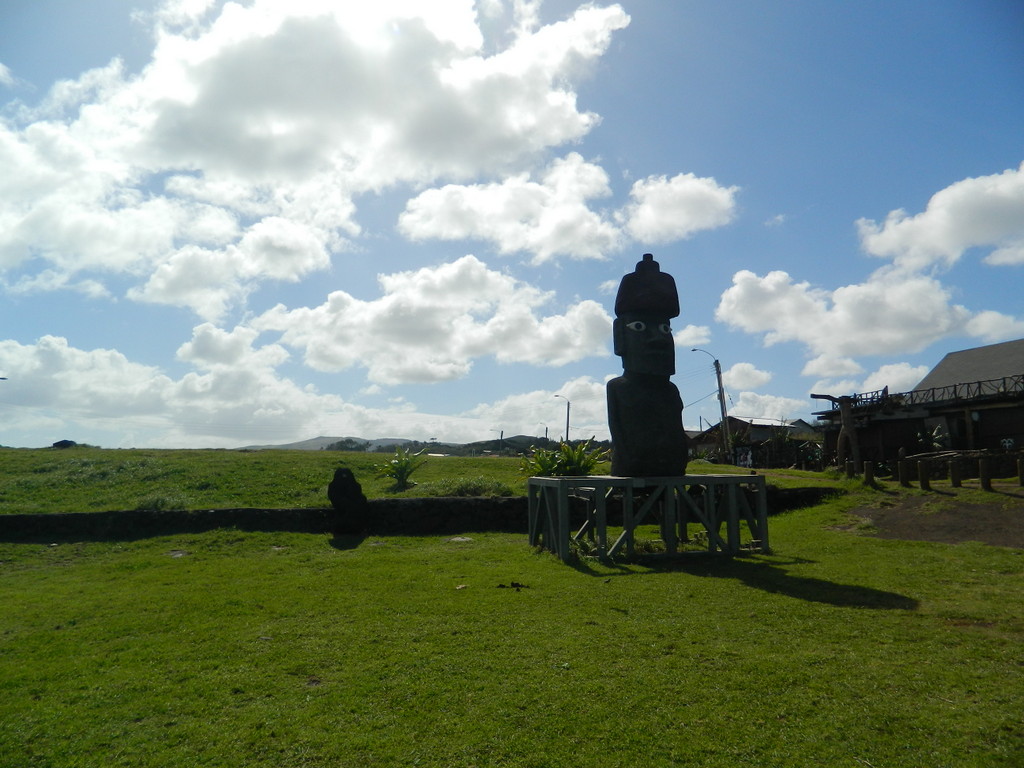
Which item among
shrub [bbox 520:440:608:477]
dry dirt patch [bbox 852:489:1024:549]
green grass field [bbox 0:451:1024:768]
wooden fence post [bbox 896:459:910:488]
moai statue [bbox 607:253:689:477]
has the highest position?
moai statue [bbox 607:253:689:477]

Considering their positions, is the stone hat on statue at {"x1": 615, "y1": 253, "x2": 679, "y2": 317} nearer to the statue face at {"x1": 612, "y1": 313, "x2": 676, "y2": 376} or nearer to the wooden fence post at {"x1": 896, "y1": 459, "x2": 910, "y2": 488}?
the statue face at {"x1": 612, "y1": 313, "x2": 676, "y2": 376}

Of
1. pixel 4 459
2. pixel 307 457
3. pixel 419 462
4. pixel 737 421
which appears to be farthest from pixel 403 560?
pixel 737 421

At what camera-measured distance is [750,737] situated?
160 inches

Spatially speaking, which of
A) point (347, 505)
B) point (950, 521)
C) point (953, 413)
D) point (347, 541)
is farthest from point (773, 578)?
point (953, 413)

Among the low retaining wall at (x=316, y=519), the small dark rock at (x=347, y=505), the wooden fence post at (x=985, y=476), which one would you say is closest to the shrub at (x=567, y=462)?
the low retaining wall at (x=316, y=519)

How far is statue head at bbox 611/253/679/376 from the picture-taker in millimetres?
12023

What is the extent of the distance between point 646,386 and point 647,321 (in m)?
1.18

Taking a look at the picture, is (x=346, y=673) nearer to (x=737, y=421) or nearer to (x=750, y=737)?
(x=750, y=737)

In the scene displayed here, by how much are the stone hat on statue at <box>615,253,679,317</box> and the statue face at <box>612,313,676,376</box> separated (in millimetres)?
139

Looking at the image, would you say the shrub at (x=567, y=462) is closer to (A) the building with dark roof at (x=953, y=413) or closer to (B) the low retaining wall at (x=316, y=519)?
(B) the low retaining wall at (x=316, y=519)

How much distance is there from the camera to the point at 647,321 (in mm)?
12180

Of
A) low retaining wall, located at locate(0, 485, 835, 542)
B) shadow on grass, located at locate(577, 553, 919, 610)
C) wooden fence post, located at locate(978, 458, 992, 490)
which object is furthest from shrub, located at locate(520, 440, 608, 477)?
wooden fence post, located at locate(978, 458, 992, 490)

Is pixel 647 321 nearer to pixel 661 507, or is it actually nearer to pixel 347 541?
pixel 661 507

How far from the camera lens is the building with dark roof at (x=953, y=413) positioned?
27.1 meters
